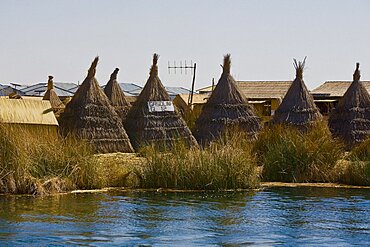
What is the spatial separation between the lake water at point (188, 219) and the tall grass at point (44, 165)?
20.7 inches

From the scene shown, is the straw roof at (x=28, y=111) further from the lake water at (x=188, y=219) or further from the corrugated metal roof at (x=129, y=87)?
the corrugated metal roof at (x=129, y=87)

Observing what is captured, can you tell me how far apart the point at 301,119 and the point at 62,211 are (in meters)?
17.2

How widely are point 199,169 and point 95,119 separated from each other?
1018 cm

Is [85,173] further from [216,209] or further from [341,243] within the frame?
[341,243]

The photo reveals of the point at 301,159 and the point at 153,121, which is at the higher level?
the point at 153,121

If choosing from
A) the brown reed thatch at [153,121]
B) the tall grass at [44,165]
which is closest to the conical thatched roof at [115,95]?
the brown reed thatch at [153,121]

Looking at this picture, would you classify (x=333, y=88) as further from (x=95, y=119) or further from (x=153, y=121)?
(x=95, y=119)

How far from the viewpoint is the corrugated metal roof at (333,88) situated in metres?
46.1

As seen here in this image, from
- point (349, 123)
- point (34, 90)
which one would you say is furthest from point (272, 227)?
point (34, 90)

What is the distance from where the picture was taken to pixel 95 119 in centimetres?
2991

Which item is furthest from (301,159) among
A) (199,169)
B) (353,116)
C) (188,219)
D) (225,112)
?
(353,116)

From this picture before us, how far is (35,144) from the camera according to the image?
19.8m

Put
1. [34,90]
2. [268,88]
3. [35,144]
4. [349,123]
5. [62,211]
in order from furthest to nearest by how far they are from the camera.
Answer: [34,90] → [268,88] → [349,123] → [35,144] → [62,211]

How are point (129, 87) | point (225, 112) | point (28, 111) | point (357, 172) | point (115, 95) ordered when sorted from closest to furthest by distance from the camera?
point (357, 172) → point (28, 111) → point (225, 112) → point (115, 95) → point (129, 87)
